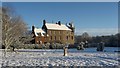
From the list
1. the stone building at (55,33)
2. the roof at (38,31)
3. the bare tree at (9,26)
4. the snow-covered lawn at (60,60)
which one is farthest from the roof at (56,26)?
the snow-covered lawn at (60,60)

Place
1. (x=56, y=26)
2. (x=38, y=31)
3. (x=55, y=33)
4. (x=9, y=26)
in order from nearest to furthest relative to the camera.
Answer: (x=9, y=26) < (x=38, y=31) < (x=55, y=33) < (x=56, y=26)

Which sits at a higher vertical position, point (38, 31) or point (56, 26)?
point (56, 26)

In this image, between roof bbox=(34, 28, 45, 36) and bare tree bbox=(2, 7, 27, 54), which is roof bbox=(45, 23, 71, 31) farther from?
bare tree bbox=(2, 7, 27, 54)

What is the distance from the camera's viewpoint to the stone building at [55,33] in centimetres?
7588

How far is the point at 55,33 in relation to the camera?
8150 cm

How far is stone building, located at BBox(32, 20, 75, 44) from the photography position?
2987 inches

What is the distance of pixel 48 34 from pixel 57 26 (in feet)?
16.6

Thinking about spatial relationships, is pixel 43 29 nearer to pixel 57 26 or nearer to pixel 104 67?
pixel 57 26

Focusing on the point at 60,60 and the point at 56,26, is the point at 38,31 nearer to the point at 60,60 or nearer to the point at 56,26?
the point at 56,26

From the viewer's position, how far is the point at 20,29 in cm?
3478

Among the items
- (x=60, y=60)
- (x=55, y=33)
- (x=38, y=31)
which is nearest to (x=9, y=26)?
(x=60, y=60)

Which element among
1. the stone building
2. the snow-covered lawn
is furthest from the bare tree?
the stone building

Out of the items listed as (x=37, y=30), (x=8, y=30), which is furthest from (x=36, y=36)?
(x=8, y=30)

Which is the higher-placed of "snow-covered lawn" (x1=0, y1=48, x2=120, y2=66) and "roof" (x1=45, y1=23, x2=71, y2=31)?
"roof" (x1=45, y1=23, x2=71, y2=31)
